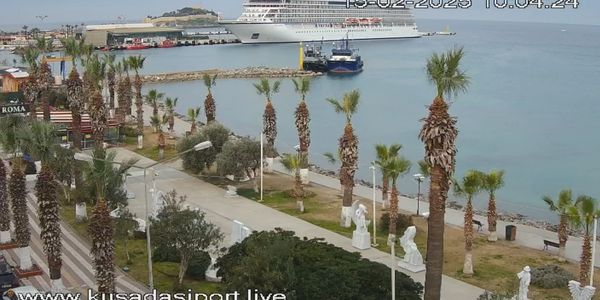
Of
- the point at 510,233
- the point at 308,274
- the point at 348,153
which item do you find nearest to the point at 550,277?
the point at 510,233

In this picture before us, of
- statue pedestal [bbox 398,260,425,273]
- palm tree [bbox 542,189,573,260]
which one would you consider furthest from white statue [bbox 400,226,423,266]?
palm tree [bbox 542,189,573,260]

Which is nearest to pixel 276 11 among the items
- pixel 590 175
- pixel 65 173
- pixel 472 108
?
pixel 472 108

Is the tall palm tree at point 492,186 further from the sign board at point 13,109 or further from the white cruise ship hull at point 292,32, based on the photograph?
the white cruise ship hull at point 292,32

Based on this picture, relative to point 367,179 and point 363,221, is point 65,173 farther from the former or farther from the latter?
point 367,179

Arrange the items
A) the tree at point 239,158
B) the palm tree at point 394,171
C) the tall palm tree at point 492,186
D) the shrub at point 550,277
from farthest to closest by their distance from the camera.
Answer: the tree at point 239,158, the palm tree at point 394,171, the tall palm tree at point 492,186, the shrub at point 550,277

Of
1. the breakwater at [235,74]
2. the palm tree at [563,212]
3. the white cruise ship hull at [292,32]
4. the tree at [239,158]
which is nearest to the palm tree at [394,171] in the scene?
the palm tree at [563,212]

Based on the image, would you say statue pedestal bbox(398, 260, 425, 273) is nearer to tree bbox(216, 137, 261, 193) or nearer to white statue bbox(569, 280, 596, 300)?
white statue bbox(569, 280, 596, 300)

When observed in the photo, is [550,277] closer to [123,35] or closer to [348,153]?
[348,153]

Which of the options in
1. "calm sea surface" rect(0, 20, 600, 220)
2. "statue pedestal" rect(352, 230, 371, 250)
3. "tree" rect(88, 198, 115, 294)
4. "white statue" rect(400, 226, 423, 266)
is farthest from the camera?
"calm sea surface" rect(0, 20, 600, 220)
